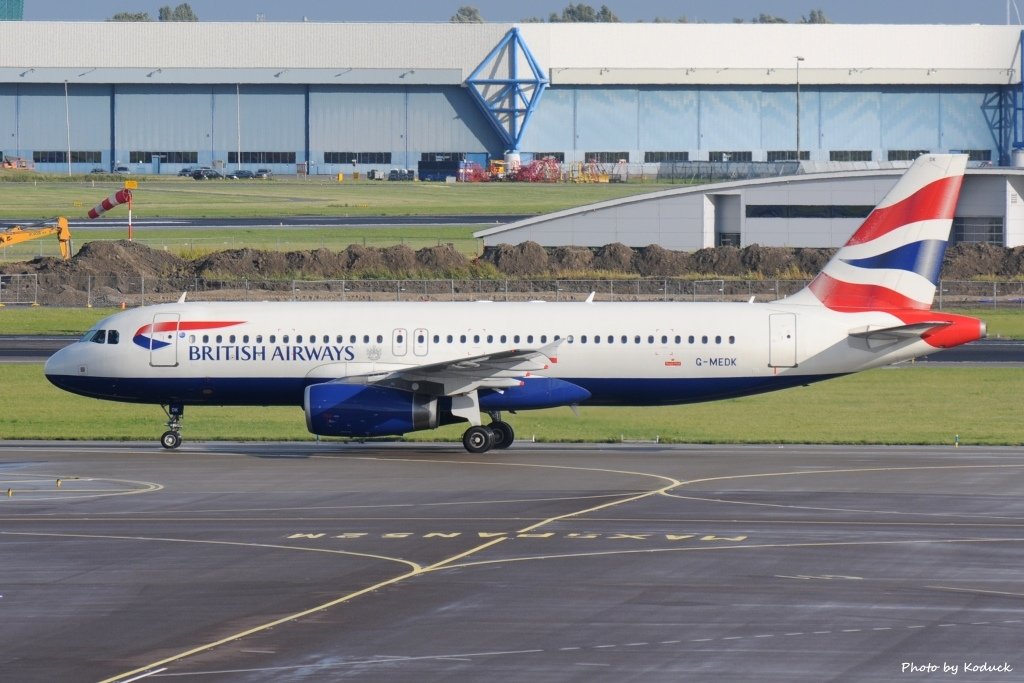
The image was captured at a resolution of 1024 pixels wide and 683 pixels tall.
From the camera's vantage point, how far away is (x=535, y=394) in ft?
140

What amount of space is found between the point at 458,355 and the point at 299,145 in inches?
5126

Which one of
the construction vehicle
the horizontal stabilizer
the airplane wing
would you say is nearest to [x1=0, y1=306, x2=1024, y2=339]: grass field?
the construction vehicle

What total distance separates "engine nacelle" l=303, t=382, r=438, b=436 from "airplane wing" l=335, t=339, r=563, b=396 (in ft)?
1.35

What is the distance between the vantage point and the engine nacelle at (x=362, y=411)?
4097 centimetres

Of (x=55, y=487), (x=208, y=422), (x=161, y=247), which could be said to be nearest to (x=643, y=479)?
(x=55, y=487)

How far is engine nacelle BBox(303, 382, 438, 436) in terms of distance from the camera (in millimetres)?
40969

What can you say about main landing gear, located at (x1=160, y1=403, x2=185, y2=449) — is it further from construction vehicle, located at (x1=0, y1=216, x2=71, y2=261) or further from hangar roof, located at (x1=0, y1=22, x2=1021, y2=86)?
hangar roof, located at (x1=0, y1=22, x2=1021, y2=86)

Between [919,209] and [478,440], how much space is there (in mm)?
14179

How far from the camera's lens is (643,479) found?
3784 centimetres

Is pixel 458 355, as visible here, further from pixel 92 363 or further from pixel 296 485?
pixel 92 363

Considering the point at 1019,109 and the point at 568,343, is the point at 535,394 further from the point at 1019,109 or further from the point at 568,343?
the point at 1019,109

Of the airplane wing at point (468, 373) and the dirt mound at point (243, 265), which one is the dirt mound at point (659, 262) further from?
the airplane wing at point (468, 373)

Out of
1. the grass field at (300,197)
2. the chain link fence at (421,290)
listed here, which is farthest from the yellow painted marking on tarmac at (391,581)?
the grass field at (300,197)

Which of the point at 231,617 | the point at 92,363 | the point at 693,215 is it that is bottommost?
the point at 231,617
